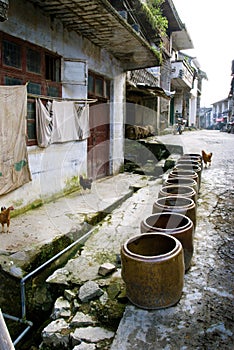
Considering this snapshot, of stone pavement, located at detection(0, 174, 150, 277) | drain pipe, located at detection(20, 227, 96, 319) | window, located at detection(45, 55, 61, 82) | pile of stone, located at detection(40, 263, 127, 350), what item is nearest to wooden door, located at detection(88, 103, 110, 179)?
stone pavement, located at detection(0, 174, 150, 277)

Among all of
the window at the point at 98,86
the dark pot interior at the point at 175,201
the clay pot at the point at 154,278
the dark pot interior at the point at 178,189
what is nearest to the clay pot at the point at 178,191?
the dark pot interior at the point at 178,189

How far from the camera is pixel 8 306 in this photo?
12.9 feet

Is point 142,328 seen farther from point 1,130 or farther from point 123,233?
point 1,130

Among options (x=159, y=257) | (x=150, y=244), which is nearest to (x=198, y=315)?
(x=159, y=257)

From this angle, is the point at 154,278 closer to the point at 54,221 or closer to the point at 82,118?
the point at 54,221

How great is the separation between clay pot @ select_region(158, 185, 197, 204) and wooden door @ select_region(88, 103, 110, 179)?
4.45 meters

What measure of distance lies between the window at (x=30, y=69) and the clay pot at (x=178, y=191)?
2.89 metres

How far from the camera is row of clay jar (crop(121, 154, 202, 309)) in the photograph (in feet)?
8.20

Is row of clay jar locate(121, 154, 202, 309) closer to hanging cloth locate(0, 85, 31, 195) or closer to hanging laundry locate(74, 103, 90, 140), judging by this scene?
hanging cloth locate(0, 85, 31, 195)

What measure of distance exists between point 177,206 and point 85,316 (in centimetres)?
169

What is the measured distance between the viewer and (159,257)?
2496mm

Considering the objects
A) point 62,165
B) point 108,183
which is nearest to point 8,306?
point 62,165

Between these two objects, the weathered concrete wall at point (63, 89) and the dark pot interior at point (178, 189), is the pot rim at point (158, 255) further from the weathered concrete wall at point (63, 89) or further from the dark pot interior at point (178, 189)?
the weathered concrete wall at point (63, 89)

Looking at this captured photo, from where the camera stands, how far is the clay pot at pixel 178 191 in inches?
163
